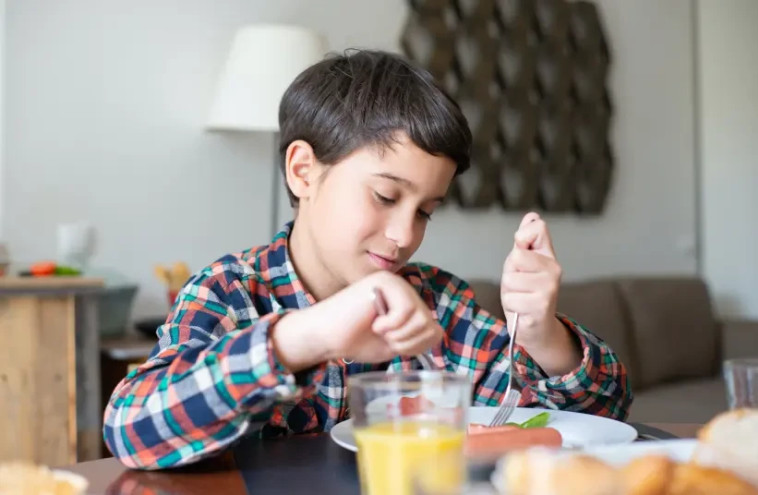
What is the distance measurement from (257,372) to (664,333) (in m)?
2.72

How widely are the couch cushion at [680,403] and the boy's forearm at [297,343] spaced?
185 centimetres

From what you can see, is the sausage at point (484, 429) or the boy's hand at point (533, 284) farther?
the boy's hand at point (533, 284)

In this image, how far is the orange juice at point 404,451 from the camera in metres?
0.50

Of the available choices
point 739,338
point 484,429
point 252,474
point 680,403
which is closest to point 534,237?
point 484,429

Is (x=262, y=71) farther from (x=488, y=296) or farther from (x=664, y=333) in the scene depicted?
(x=664, y=333)

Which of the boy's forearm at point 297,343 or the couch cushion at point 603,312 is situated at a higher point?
the boy's forearm at point 297,343

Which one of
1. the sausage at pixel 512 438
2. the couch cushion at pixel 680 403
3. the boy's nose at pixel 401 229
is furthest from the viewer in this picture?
the couch cushion at pixel 680 403

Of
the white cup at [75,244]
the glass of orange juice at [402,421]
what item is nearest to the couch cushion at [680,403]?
the white cup at [75,244]

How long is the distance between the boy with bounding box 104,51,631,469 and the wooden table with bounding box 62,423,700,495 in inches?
0.9

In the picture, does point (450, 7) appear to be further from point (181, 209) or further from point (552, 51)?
point (181, 209)

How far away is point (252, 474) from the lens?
2.39ft

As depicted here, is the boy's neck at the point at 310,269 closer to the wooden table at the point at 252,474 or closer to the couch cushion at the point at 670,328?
the wooden table at the point at 252,474

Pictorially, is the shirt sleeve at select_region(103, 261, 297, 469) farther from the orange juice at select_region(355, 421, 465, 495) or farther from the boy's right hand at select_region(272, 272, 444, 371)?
the orange juice at select_region(355, 421, 465, 495)

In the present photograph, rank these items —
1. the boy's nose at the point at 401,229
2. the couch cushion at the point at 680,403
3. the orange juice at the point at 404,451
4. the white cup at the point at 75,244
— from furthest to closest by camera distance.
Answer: the couch cushion at the point at 680,403
the white cup at the point at 75,244
the boy's nose at the point at 401,229
the orange juice at the point at 404,451
